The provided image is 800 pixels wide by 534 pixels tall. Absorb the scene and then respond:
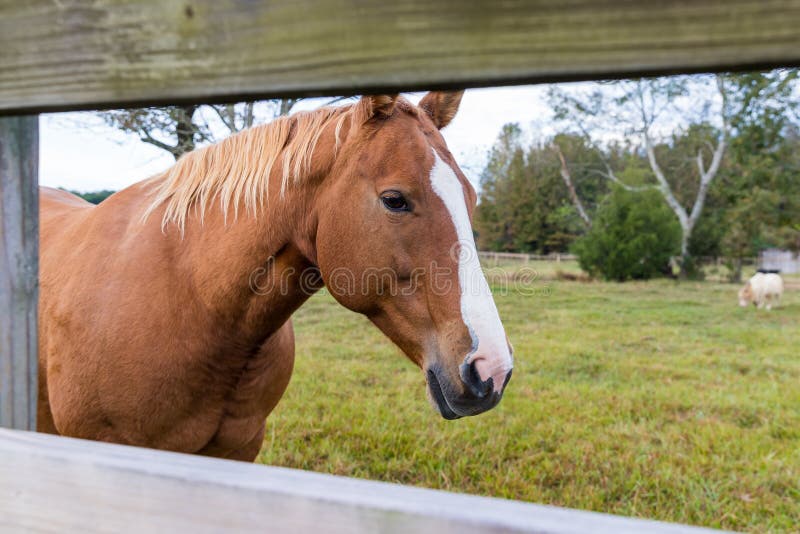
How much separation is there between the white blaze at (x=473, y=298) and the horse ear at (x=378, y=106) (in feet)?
0.69

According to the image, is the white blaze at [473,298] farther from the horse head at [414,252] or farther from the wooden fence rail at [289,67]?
the wooden fence rail at [289,67]

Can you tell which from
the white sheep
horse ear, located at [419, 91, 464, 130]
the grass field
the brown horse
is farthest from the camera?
the white sheep

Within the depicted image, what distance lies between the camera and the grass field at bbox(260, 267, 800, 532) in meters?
2.92

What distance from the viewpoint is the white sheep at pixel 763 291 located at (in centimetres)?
1114

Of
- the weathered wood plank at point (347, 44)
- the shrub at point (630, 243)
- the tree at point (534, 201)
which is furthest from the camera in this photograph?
the tree at point (534, 201)

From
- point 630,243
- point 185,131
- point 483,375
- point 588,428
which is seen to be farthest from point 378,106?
point 630,243

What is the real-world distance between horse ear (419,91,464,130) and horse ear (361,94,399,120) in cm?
30

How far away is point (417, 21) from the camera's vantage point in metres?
0.51

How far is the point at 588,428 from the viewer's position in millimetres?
3768

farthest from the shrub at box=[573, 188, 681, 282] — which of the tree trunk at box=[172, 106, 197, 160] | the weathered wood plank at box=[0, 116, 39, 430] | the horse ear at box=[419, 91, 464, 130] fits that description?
the weathered wood plank at box=[0, 116, 39, 430]

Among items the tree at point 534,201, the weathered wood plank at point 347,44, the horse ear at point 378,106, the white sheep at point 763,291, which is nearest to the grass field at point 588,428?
the horse ear at point 378,106

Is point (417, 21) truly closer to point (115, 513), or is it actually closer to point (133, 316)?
point (115, 513)

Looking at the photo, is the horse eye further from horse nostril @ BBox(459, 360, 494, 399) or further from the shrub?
the shrub

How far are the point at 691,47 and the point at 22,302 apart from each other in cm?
100
